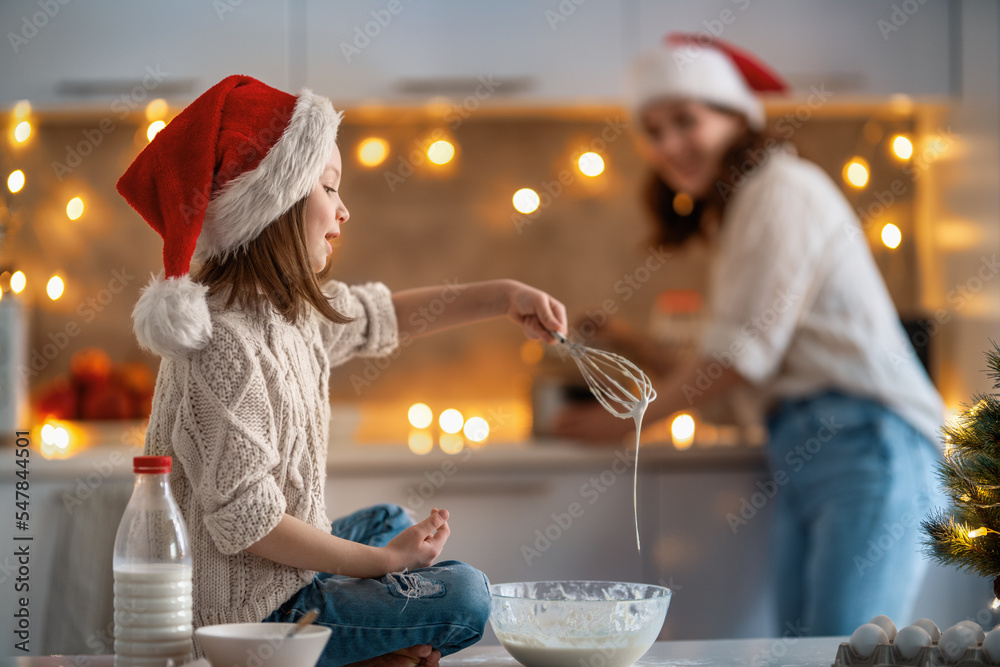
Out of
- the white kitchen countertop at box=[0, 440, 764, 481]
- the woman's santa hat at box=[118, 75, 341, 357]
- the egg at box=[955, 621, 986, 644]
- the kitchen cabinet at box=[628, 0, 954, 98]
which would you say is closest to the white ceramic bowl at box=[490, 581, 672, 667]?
the egg at box=[955, 621, 986, 644]

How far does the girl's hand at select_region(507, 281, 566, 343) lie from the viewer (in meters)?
1.02

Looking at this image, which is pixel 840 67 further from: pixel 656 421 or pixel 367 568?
pixel 367 568

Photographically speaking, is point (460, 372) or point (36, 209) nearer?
point (36, 209)

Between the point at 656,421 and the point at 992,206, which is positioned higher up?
the point at 992,206

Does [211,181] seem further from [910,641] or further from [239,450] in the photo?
[910,641]

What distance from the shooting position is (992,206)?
2.00m

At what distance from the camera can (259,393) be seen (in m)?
0.84

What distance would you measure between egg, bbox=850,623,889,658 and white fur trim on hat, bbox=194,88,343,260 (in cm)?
67

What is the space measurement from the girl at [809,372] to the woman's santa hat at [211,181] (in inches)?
42.1

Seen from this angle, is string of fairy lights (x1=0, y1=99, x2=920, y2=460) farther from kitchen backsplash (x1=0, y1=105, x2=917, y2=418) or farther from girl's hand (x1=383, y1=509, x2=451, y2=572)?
girl's hand (x1=383, y1=509, x2=451, y2=572)

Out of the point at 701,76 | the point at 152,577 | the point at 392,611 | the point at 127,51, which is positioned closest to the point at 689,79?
the point at 701,76

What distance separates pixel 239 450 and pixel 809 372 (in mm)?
1264

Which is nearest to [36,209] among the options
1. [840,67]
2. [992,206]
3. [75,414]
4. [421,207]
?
[75,414]

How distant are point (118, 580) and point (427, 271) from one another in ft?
5.46
